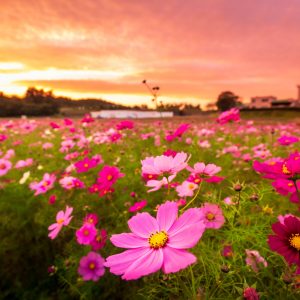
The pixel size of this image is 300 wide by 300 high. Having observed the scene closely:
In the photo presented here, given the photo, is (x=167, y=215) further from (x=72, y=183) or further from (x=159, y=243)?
(x=72, y=183)

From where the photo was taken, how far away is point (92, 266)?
1.58 meters

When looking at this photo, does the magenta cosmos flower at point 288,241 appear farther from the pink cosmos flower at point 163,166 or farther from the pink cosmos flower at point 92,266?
the pink cosmos flower at point 92,266

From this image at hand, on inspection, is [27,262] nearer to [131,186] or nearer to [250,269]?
[131,186]

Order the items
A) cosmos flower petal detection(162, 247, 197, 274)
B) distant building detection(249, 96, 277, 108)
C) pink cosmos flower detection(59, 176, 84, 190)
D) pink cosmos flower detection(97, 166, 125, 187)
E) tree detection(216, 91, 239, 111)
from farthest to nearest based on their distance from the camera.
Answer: distant building detection(249, 96, 277, 108) < tree detection(216, 91, 239, 111) < pink cosmos flower detection(59, 176, 84, 190) < pink cosmos flower detection(97, 166, 125, 187) < cosmos flower petal detection(162, 247, 197, 274)

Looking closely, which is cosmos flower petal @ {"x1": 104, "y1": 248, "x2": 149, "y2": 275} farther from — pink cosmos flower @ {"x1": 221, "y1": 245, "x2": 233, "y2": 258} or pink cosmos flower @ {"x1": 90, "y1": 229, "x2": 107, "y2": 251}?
pink cosmos flower @ {"x1": 90, "y1": 229, "x2": 107, "y2": 251}

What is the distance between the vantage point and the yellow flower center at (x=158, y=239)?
1.98 ft

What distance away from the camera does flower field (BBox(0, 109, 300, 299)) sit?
0.65 meters

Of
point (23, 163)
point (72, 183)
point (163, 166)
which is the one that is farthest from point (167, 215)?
point (23, 163)

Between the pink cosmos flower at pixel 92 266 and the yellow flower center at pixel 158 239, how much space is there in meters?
1.03

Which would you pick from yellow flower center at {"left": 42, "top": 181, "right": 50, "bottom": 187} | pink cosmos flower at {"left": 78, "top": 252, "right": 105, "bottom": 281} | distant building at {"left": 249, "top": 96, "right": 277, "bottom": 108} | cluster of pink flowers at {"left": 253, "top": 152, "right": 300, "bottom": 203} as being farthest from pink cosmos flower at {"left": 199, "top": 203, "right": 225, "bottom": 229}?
distant building at {"left": 249, "top": 96, "right": 277, "bottom": 108}

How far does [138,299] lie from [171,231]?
994 mm

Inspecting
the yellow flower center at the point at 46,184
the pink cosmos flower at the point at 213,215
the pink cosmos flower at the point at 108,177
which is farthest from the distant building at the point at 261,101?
the pink cosmos flower at the point at 213,215

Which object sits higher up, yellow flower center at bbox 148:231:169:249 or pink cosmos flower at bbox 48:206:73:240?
yellow flower center at bbox 148:231:169:249

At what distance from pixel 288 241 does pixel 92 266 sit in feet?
3.77
